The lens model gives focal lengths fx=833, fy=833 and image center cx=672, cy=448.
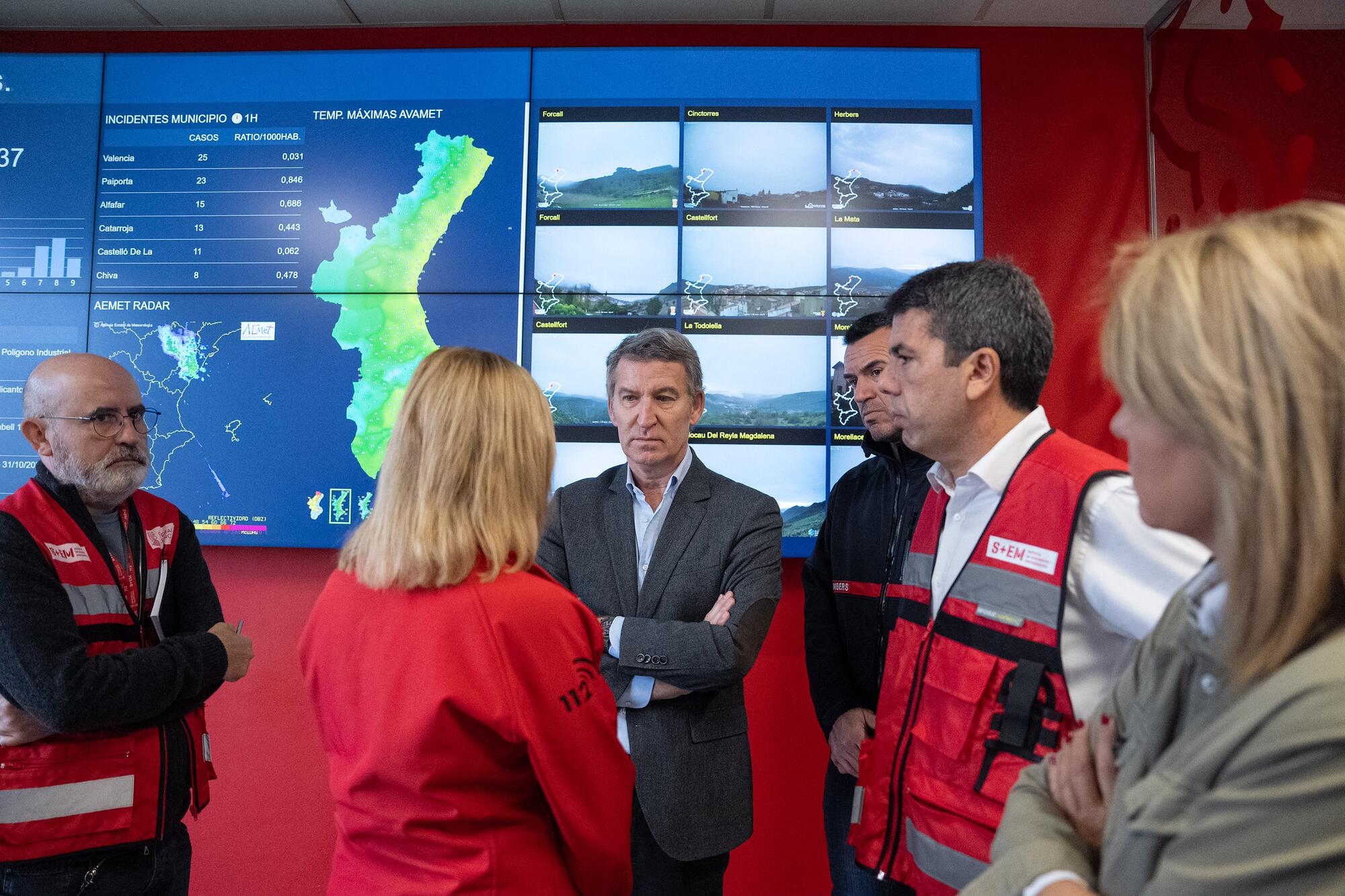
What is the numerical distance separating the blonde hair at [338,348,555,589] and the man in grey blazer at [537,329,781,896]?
2.38ft

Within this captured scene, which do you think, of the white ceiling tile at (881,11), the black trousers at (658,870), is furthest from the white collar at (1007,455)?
the white ceiling tile at (881,11)

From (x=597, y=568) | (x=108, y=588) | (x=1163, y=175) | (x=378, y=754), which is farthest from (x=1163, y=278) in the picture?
(x=1163, y=175)

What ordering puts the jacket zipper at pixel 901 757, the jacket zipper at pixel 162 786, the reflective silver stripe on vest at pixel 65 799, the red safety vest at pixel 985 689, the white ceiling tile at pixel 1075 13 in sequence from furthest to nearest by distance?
the white ceiling tile at pixel 1075 13
the jacket zipper at pixel 162 786
the reflective silver stripe on vest at pixel 65 799
the jacket zipper at pixel 901 757
the red safety vest at pixel 985 689

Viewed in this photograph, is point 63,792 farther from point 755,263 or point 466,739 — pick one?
point 755,263

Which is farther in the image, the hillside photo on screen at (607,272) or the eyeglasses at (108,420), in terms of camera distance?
the hillside photo on screen at (607,272)

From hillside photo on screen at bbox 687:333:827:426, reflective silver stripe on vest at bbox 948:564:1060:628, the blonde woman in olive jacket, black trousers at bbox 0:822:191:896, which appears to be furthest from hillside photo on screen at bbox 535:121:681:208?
the blonde woman in olive jacket

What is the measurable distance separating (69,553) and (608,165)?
211 cm

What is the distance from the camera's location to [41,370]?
6.55 ft

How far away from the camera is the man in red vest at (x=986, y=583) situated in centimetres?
129

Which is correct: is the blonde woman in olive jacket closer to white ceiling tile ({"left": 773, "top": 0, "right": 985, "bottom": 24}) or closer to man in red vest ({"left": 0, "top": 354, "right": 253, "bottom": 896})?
man in red vest ({"left": 0, "top": 354, "right": 253, "bottom": 896})

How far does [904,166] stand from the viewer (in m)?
3.05

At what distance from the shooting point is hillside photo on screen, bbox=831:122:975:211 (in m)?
3.04

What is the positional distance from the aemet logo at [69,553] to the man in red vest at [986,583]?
1742 millimetres

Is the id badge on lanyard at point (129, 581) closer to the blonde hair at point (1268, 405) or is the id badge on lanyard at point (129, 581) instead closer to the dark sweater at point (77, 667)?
the dark sweater at point (77, 667)
